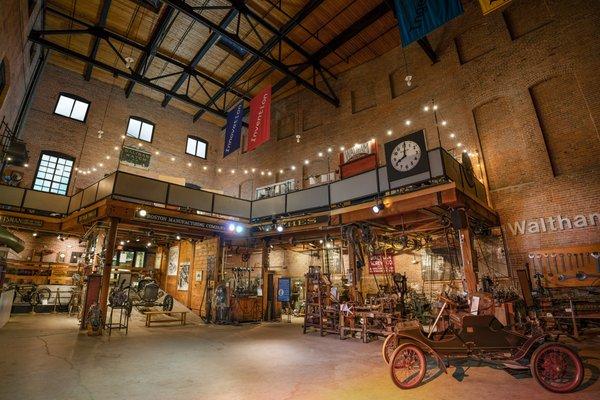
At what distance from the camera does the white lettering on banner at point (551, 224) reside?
8.51m

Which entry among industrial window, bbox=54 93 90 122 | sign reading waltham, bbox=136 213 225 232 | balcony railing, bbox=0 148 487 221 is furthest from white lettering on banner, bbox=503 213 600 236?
industrial window, bbox=54 93 90 122

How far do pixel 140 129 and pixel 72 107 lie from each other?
3331 mm

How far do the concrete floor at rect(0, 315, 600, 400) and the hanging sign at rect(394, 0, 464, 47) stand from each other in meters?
8.39

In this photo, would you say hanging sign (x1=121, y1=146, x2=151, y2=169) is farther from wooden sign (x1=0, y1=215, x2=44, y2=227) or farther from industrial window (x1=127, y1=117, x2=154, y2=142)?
wooden sign (x1=0, y1=215, x2=44, y2=227)

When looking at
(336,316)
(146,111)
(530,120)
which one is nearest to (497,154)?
(530,120)

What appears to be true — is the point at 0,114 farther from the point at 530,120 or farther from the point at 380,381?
the point at 530,120

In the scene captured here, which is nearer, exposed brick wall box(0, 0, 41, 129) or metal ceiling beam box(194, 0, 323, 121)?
exposed brick wall box(0, 0, 41, 129)

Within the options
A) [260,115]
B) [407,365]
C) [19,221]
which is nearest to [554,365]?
[407,365]

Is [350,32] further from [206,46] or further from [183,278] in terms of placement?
[183,278]

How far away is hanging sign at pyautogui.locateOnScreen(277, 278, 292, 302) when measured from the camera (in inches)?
503

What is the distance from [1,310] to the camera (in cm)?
773

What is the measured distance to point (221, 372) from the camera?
202 inches

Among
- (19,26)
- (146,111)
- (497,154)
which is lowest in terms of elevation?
(497,154)

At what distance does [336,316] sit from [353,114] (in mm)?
10060
